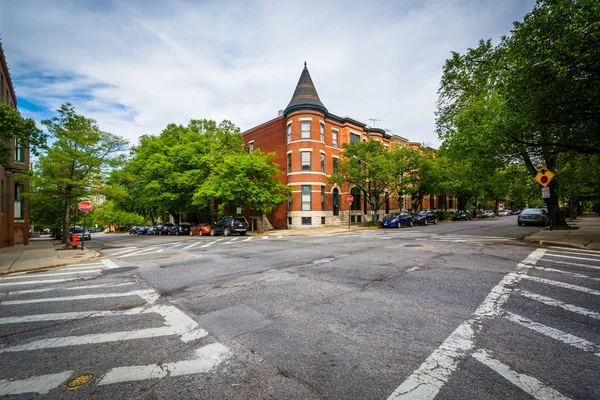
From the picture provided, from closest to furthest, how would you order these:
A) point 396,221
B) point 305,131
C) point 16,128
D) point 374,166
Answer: point 16,128, point 396,221, point 374,166, point 305,131

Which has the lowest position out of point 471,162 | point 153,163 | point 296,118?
point 471,162

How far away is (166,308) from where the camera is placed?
16.5 feet

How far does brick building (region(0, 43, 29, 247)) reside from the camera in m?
18.7

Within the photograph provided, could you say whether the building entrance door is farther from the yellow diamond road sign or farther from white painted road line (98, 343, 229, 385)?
white painted road line (98, 343, 229, 385)

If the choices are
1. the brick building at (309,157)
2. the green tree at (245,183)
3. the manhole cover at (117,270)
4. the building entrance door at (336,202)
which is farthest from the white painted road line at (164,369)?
the building entrance door at (336,202)

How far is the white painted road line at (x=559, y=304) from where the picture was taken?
428 centimetres

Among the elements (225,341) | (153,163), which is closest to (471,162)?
(225,341)

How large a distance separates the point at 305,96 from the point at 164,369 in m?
31.3

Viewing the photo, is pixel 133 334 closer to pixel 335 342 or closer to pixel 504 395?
pixel 335 342

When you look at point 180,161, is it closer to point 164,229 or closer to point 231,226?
point 231,226

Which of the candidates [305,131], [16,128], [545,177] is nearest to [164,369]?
[16,128]

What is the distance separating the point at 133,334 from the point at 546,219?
3432 centimetres

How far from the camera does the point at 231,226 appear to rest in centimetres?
2592

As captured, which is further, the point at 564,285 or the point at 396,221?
the point at 396,221
